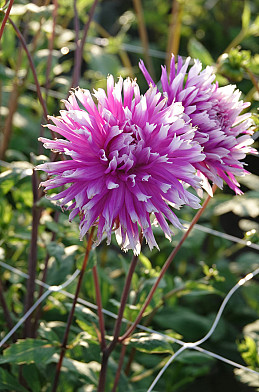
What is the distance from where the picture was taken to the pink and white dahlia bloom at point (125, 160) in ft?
1.84


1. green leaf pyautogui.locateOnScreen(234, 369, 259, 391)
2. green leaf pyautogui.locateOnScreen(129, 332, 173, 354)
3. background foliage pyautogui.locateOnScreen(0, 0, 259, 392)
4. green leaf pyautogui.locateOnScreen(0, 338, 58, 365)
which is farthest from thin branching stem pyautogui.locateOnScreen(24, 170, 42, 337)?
green leaf pyautogui.locateOnScreen(234, 369, 259, 391)

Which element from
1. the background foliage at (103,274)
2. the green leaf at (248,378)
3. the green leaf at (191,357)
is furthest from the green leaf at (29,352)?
the green leaf at (248,378)

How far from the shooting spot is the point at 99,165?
58 centimetres

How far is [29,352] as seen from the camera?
2.73 ft

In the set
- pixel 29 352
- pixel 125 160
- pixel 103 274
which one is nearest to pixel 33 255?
pixel 29 352

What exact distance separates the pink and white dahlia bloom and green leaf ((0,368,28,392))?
0.40 metres

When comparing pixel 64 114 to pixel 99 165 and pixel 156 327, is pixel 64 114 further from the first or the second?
pixel 156 327

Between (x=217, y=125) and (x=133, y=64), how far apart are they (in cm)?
209

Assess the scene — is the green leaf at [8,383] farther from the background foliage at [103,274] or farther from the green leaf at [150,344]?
the green leaf at [150,344]

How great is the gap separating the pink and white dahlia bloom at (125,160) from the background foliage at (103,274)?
0.71 feet

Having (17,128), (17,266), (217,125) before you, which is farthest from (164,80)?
(17,128)

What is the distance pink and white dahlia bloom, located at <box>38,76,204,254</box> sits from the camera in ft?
1.84

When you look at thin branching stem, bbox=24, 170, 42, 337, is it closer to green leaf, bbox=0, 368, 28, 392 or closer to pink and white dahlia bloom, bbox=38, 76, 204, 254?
green leaf, bbox=0, 368, 28, 392

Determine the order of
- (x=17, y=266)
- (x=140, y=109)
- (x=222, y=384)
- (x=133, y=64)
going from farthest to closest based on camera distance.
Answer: (x=133, y=64)
(x=222, y=384)
(x=17, y=266)
(x=140, y=109)
